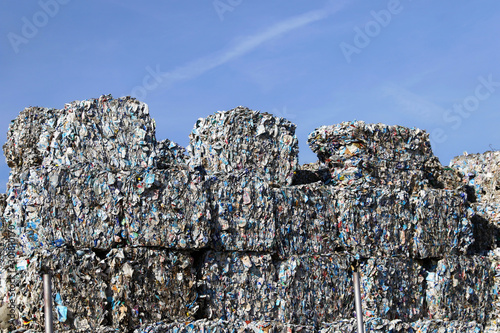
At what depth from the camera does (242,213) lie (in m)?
5.84

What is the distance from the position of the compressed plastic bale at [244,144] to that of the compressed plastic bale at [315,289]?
2.98 feet

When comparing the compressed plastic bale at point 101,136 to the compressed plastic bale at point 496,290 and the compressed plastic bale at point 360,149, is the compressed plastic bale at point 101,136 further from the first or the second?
the compressed plastic bale at point 496,290

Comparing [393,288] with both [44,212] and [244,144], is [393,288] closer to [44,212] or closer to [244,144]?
[244,144]

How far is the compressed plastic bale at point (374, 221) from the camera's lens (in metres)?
6.66

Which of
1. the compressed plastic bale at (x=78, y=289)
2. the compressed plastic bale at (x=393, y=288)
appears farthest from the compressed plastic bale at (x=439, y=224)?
the compressed plastic bale at (x=78, y=289)

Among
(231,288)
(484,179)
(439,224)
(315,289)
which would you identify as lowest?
(315,289)

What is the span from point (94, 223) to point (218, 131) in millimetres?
1630

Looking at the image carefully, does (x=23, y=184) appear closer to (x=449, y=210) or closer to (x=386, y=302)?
(x=386, y=302)

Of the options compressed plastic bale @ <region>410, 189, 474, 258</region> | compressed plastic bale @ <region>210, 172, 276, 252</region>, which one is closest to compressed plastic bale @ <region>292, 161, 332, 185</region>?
compressed plastic bale @ <region>410, 189, 474, 258</region>

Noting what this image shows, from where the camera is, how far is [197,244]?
5.48 meters

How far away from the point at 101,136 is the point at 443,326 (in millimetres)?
4283

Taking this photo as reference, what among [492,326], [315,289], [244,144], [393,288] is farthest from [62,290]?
[492,326]

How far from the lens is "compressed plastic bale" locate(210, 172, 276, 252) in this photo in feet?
18.8

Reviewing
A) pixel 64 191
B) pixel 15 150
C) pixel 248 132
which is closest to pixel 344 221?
pixel 248 132
